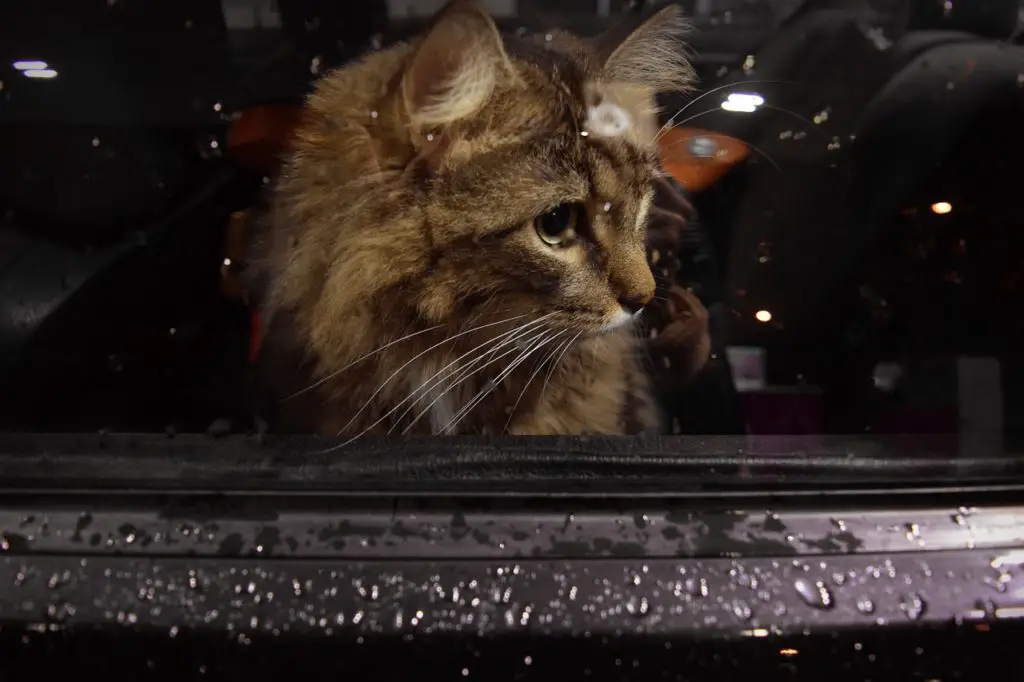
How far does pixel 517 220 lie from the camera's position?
2.93 ft

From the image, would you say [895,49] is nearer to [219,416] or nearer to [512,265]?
[512,265]

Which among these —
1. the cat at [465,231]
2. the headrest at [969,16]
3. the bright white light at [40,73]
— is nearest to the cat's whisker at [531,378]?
the cat at [465,231]

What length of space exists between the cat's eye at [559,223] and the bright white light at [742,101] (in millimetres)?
326

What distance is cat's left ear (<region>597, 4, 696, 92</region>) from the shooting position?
3.25 feet

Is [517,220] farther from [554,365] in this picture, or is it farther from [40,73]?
[40,73]

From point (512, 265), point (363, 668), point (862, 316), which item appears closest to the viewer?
point (363, 668)

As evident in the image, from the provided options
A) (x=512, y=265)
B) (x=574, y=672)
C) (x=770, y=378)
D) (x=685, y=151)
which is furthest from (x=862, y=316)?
(x=574, y=672)

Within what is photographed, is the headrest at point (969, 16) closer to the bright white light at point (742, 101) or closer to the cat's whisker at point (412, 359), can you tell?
the bright white light at point (742, 101)

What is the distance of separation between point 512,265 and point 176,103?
61 cm

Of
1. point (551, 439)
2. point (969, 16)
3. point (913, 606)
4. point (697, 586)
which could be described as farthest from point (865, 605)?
point (969, 16)

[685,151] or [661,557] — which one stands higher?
[685,151]

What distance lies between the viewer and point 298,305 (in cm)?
101

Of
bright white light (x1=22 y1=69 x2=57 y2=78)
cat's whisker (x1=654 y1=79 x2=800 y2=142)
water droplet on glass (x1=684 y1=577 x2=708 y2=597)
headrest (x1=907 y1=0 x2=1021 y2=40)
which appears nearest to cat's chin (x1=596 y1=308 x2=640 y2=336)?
cat's whisker (x1=654 y1=79 x2=800 y2=142)

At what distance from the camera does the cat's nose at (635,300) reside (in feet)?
3.23
